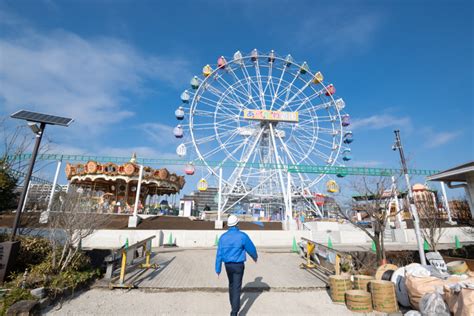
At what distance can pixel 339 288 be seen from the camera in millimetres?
4125

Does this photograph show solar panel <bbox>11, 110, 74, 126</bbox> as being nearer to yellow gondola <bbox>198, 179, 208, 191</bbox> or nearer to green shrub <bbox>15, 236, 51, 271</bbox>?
green shrub <bbox>15, 236, 51, 271</bbox>

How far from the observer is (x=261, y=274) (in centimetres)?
618

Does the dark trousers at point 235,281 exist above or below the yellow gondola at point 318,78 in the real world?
below

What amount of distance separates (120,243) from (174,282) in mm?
10737

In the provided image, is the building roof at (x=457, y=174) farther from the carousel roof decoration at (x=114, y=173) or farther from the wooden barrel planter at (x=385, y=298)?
the carousel roof decoration at (x=114, y=173)

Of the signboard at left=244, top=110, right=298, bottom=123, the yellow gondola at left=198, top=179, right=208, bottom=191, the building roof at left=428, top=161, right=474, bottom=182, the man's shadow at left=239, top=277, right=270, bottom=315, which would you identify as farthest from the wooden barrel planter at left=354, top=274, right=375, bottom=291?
the signboard at left=244, top=110, right=298, bottom=123

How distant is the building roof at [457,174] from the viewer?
643 centimetres

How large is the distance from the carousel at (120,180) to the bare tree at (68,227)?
50.9 ft

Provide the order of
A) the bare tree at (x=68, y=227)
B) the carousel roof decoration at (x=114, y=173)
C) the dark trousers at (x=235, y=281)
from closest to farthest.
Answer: the dark trousers at (x=235, y=281), the bare tree at (x=68, y=227), the carousel roof decoration at (x=114, y=173)

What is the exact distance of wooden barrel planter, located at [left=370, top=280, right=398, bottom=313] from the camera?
3.67 meters

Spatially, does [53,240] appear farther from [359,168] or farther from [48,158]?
[359,168]

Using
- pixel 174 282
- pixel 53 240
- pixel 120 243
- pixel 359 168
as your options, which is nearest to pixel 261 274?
pixel 174 282

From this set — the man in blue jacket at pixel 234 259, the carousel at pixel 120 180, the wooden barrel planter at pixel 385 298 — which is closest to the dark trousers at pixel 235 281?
the man in blue jacket at pixel 234 259

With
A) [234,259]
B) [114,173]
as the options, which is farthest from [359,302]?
[114,173]
